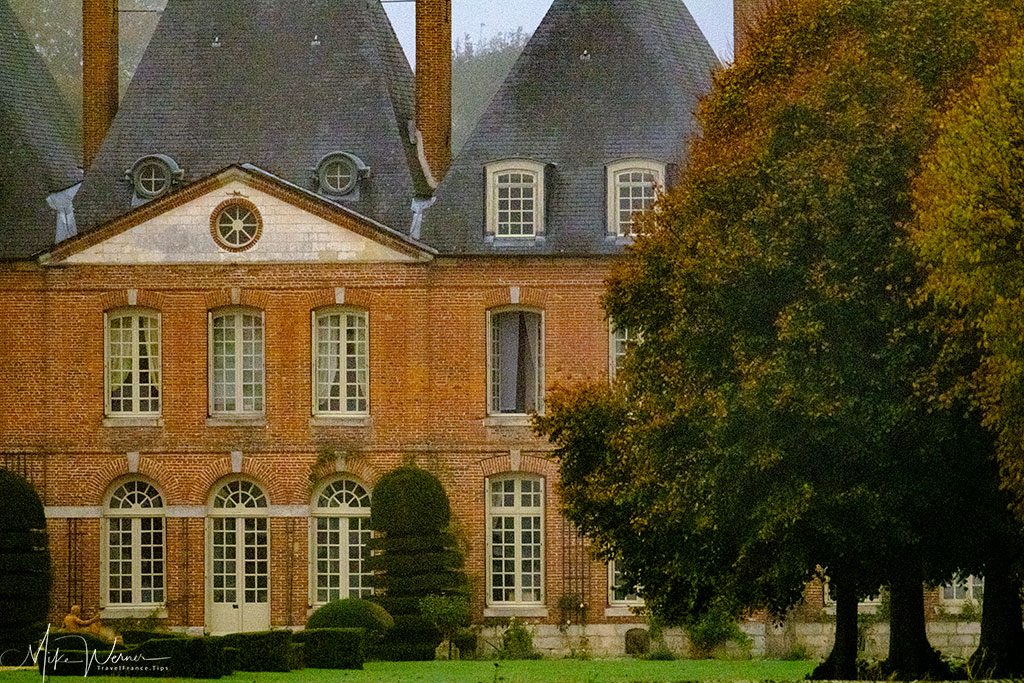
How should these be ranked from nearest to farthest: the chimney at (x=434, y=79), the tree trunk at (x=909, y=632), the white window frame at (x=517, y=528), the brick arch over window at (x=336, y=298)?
the tree trunk at (x=909, y=632) < the white window frame at (x=517, y=528) < the brick arch over window at (x=336, y=298) < the chimney at (x=434, y=79)

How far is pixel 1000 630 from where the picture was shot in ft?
91.5

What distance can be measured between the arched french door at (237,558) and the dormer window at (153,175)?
5.17 meters

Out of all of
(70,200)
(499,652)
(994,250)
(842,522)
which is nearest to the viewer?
(994,250)

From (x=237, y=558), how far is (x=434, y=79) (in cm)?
861

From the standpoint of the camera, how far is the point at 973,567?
27016mm

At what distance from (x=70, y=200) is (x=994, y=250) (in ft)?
69.4

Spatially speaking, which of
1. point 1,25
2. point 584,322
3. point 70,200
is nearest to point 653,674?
point 584,322

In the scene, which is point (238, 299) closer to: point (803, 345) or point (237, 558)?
point (237, 558)

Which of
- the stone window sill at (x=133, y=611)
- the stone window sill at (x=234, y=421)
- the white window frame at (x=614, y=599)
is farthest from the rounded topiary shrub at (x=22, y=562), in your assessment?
the white window frame at (x=614, y=599)

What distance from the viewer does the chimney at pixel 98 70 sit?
40.8 m

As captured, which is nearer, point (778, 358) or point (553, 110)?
point (778, 358)

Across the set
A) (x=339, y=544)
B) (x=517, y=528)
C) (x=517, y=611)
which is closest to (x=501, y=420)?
(x=517, y=528)

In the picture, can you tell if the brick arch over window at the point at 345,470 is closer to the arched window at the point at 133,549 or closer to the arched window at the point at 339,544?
the arched window at the point at 339,544

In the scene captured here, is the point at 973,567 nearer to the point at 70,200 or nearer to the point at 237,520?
the point at 237,520
